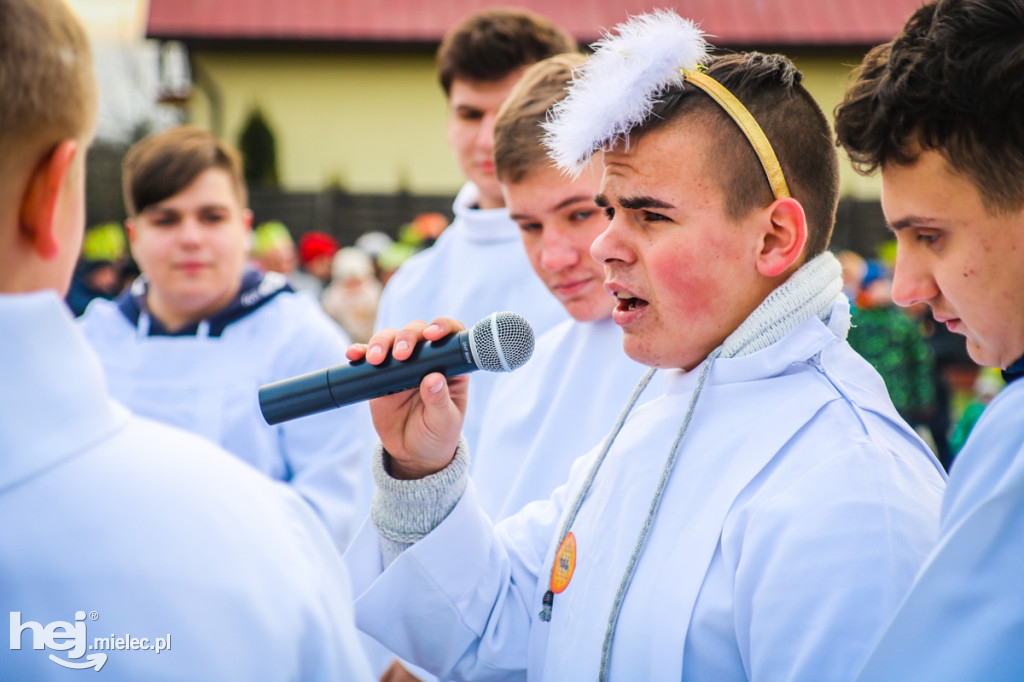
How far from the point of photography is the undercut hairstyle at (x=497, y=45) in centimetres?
386

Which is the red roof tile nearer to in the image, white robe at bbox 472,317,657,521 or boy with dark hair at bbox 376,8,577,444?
boy with dark hair at bbox 376,8,577,444

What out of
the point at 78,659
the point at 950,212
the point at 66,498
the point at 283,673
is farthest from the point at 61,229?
the point at 950,212

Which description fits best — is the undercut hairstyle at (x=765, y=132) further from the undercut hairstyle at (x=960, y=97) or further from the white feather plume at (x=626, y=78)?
the undercut hairstyle at (x=960, y=97)

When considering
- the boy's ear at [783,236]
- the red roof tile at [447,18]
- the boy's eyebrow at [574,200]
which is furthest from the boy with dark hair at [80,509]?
the red roof tile at [447,18]

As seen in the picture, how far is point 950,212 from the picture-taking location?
150cm

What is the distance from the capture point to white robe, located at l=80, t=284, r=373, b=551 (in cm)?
377

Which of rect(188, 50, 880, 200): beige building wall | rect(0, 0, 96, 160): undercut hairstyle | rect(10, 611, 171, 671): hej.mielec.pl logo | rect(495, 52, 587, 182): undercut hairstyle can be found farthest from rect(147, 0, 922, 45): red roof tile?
rect(10, 611, 171, 671): hej.mielec.pl logo

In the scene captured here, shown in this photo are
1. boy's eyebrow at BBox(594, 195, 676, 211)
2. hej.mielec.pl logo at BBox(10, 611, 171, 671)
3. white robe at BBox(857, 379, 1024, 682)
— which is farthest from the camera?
boy's eyebrow at BBox(594, 195, 676, 211)

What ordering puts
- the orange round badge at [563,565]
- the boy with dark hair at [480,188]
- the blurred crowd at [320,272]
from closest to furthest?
the orange round badge at [563,565], the boy with dark hair at [480,188], the blurred crowd at [320,272]

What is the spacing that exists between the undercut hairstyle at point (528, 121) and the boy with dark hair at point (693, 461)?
2.09 ft

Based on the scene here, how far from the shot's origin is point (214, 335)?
400 cm

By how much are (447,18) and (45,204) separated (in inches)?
784

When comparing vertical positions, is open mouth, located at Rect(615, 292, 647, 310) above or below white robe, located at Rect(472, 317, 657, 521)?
above

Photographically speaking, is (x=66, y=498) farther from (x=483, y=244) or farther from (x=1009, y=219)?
(x=483, y=244)
